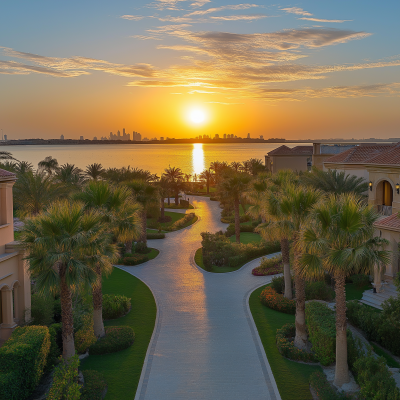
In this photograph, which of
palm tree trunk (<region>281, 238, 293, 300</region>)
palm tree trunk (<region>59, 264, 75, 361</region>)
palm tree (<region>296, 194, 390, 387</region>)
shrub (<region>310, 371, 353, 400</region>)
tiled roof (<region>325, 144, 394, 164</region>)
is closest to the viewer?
palm tree (<region>296, 194, 390, 387</region>)

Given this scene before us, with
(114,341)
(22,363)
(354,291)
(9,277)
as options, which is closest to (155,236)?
(354,291)

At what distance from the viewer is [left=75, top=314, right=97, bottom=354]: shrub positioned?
46.2ft

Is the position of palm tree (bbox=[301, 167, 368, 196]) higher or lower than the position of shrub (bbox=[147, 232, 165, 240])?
higher

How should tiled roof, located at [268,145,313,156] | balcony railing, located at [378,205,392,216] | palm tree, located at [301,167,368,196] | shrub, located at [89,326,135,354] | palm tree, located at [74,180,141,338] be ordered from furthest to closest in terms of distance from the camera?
tiled roof, located at [268,145,313,156] < palm tree, located at [301,167,368,196] < balcony railing, located at [378,205,392,216] < palm tree, located at [74,180,141,338] < shrub, located at [89,326,135,354]

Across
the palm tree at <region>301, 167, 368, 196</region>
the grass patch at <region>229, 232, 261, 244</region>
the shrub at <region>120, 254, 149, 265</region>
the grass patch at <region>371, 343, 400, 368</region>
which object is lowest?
the grass patch at <region>229, 232, 261, 244</region>

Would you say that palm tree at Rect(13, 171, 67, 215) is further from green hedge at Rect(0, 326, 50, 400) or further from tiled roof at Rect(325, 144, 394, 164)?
tiled roof at Rect(325, 144, 394, 164)

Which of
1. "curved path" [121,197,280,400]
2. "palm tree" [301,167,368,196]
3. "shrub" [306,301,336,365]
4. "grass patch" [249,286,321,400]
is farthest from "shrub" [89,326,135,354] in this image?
"palm tree" [301,167,368,196]

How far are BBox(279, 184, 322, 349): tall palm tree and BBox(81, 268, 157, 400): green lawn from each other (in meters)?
5.89

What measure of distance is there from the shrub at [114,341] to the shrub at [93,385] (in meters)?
2.17

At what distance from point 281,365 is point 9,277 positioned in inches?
381

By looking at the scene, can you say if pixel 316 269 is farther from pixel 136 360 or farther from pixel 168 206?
pixel 168 206

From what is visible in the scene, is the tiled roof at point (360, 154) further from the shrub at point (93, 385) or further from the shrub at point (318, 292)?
the shrub at point (93, 385)

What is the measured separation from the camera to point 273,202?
15445 mm

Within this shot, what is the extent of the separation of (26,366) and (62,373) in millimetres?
1165
